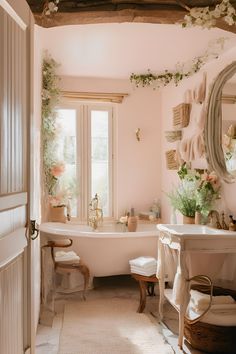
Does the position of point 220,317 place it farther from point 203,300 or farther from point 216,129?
point 216,129

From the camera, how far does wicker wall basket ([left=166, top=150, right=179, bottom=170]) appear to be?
14.6ft

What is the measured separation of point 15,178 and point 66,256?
2224 mm

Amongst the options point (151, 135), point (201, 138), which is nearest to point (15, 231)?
point (201, 138)

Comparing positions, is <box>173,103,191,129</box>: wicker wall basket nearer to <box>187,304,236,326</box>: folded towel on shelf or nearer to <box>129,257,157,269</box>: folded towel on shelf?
<box>129,257,157,269</box>: folded towel on shelf

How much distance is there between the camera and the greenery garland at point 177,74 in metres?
3.54

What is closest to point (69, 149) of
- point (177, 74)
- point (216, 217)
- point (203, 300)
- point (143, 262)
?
point (177, 74)

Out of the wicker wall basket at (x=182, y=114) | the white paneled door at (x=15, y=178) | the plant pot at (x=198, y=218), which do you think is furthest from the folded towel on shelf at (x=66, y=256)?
the wicker wall basket at (x=182, y=114)

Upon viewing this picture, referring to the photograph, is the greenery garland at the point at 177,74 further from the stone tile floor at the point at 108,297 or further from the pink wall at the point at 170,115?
the stone tile floor at the point at 108,297

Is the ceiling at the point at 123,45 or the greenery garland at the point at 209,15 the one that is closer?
the greenery garland at the point at 209,15

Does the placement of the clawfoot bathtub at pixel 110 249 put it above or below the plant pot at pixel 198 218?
below

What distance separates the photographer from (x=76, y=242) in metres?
3.96

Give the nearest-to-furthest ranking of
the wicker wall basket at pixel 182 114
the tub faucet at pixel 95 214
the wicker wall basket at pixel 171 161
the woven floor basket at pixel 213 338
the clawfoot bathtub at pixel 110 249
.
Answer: the woven floor basket at pixel 213 338
the clawfoot bathtub at pixel 110 249
the wicker wall basket at pixel 182 114
the wicker wall basket at pixel 171 161
the tub faucet at pixel 95 214

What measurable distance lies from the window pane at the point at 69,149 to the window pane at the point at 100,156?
258 mm

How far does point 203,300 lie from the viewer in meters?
2.71
